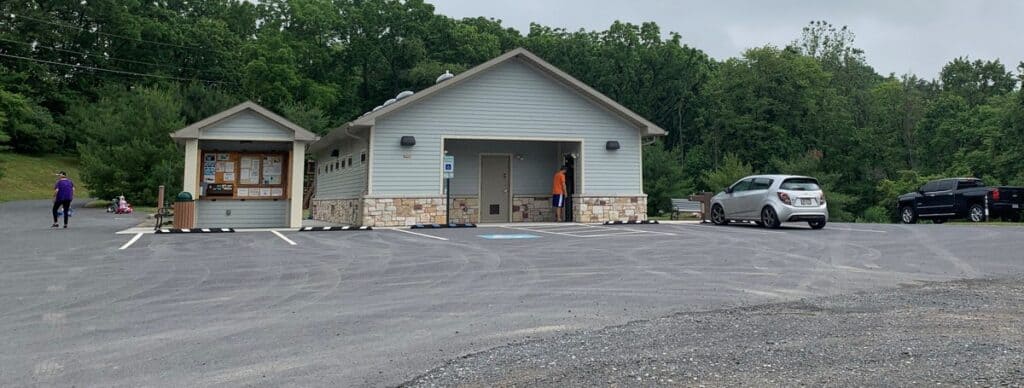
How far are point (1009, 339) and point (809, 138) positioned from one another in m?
43.3

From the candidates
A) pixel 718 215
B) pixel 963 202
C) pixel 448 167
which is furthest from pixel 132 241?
pixel 963 202

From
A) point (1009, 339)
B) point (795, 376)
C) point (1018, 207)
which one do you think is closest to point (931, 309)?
point (1009, 339)

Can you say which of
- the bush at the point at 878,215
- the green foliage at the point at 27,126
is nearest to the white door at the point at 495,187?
the bush at the point at 878,215

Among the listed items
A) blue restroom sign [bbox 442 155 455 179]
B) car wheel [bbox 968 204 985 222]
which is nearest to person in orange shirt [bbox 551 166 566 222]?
blue restroom sign [bbox 442 155 455 179]

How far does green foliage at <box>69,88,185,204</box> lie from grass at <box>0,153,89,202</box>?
8.66 meters

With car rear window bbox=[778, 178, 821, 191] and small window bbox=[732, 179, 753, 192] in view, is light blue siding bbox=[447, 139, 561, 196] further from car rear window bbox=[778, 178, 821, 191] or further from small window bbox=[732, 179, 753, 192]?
A: car rear window bbox=[778, 178, 821, 191]

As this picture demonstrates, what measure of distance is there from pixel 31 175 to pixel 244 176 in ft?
123

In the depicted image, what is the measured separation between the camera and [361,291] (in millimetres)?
6531

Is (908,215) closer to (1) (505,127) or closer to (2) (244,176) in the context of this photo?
(1) (505,127)

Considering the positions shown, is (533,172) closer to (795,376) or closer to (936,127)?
(795,376)

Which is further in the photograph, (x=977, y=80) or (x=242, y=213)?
(x=977, y=80)

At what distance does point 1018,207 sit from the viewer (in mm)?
19766

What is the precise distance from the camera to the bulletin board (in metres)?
16.9

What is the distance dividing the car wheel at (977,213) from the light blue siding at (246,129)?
21876 millimetres
